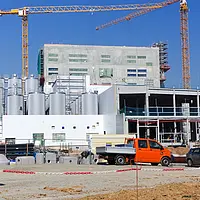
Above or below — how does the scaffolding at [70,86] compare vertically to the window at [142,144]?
above

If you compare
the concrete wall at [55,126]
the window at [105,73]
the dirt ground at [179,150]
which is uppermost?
the window at [105,73]

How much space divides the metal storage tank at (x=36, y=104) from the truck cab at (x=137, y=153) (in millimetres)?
28784

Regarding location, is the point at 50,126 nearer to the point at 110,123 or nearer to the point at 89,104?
the point at 89,104

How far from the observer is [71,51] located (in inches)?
4222

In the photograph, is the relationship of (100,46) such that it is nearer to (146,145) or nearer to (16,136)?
(16,136)

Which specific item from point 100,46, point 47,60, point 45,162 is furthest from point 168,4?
point 45,162

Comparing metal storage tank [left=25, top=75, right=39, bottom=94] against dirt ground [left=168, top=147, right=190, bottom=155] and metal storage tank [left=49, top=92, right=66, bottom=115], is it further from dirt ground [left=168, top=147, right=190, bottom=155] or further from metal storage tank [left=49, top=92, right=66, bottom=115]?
dirt ground [left=168, top=147, right=190, bottom=155]

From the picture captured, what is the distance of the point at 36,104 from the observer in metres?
57.5

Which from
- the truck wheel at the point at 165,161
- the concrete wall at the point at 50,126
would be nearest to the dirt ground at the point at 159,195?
the truck wheel at the point at 165,161

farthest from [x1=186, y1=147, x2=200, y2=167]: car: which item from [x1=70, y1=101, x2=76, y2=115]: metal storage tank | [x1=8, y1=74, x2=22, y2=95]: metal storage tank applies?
[x1=8, y1=74, x2=22, y2=95]: metal storage tank

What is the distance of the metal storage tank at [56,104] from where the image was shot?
57.4 meters

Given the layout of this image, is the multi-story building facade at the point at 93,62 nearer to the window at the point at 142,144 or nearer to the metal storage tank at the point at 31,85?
the metal storage tank at the point at 31,85

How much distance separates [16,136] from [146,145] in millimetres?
25204

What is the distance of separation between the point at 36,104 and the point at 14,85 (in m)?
10.2
